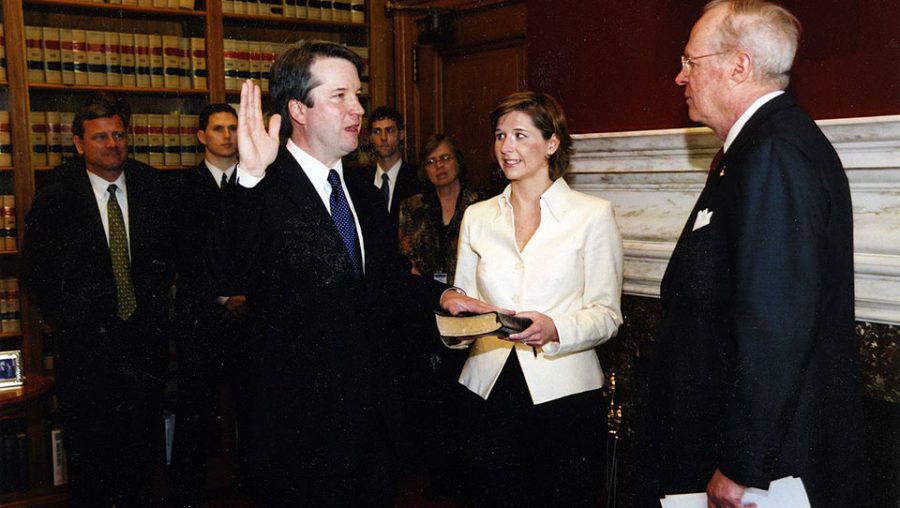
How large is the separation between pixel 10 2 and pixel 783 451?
3.75 meters

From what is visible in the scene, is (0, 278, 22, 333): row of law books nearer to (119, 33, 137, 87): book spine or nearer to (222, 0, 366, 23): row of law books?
(119, 33, 137, 87): book spine

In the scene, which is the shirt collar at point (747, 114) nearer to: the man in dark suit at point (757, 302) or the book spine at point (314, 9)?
the man in dark suit at point (757, 302)

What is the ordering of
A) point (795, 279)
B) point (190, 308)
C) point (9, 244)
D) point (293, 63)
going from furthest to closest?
point (9, 244), point (190, 308), point (293, 63), point (795, 279)

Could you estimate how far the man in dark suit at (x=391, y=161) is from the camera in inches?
163

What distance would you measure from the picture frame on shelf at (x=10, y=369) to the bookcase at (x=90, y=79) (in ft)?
2.58

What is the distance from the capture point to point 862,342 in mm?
1873

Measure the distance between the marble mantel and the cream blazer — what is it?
0.46 feet

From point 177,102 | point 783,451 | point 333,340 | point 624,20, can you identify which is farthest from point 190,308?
point 783,451

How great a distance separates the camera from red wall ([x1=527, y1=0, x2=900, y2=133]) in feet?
6.12

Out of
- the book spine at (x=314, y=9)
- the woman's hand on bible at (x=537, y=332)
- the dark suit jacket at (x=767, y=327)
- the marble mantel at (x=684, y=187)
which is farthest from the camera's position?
the book spine at (x=314, y=9)

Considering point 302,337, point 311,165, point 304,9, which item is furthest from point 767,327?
point 304,9

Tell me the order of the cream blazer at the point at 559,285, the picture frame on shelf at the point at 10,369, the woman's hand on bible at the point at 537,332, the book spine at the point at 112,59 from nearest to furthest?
the woman's hand on bible at the point at 537,332 < the cream blazer at the point at 559,285 < the picture frame on shelf at the point at 10,369 < the book spine at the point at 112,59

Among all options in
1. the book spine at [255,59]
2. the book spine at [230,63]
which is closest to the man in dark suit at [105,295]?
the book spine at [230,63]

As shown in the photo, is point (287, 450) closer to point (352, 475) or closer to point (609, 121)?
point (352, 475)
